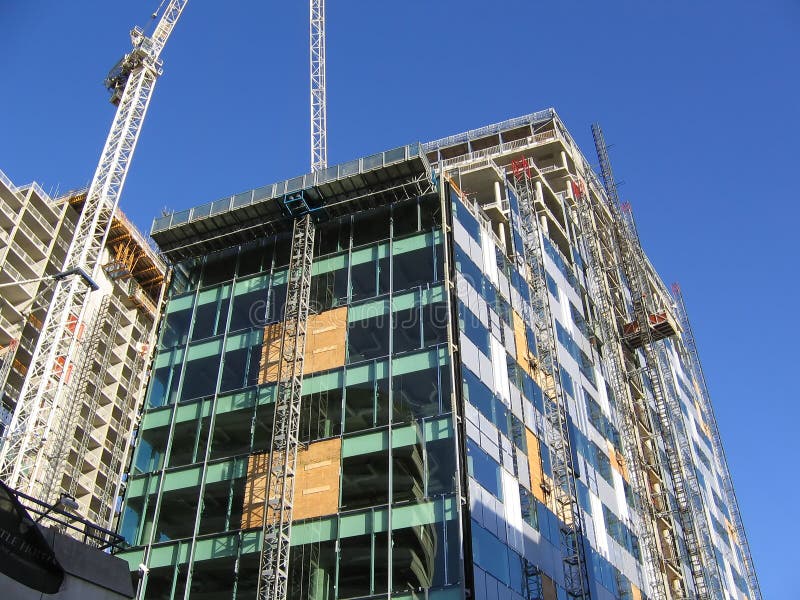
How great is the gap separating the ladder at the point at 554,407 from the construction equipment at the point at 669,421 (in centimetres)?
2027

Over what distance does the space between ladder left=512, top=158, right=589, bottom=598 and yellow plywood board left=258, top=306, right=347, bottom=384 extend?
1356cm

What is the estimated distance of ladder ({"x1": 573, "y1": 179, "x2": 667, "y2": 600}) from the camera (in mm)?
64500

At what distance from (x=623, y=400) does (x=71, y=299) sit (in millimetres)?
43102

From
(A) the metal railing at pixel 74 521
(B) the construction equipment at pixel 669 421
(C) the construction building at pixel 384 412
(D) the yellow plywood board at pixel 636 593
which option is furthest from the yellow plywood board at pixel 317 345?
(B) the construction equipment at pixel 669 421

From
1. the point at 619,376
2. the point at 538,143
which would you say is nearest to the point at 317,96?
the point at 538,143

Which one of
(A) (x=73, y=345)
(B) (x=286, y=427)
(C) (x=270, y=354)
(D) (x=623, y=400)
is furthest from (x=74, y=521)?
(D) (x=623, y=400)

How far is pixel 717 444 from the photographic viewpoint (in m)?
108

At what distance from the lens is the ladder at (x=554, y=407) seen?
50469 millimetres

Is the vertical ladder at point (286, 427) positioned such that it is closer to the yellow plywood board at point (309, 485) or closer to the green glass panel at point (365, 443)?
the yellow plywood board at point (309, 485)

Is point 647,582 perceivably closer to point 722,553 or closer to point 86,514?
point 722,553

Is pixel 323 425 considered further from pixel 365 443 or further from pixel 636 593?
pixel 636 593

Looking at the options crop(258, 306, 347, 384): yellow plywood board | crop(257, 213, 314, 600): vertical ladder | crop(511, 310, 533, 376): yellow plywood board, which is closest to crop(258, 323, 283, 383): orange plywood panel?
crop(258, 306, 347, 384): yellow plywood board

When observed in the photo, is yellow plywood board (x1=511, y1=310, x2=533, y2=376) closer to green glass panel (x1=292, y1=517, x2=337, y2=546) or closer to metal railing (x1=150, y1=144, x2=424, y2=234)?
metal railing (x1=150, y1=144, x2=424, y2=234)

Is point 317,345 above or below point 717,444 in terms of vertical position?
below
